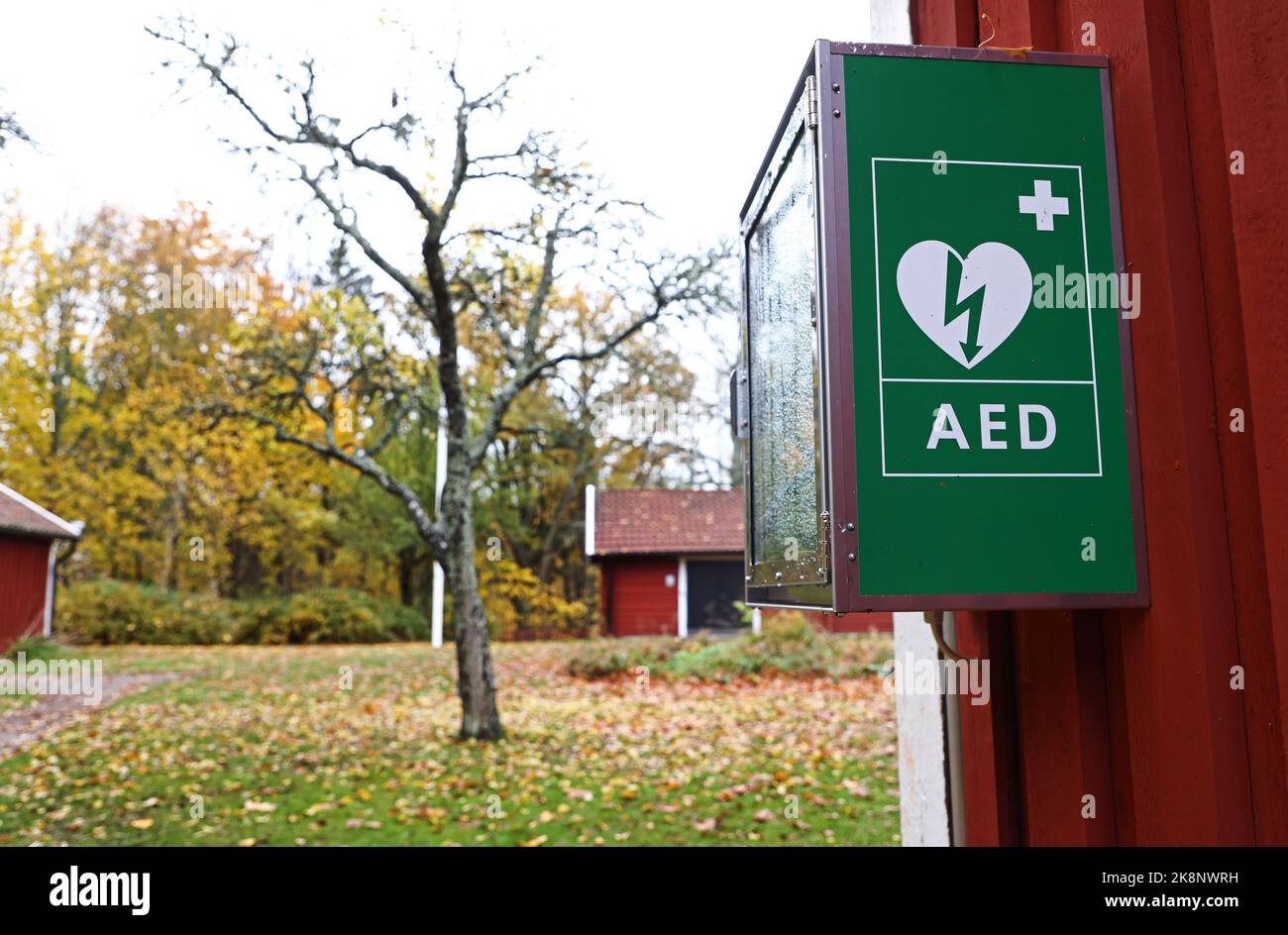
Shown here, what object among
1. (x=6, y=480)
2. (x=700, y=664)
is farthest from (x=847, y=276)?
(x=6, y=480)

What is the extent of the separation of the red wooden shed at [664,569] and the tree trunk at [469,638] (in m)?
14.8

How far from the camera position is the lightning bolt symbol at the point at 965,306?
183 cm

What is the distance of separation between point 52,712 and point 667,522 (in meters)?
16.4

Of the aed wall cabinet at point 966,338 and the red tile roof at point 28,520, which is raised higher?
the red tile roof at point 28,520

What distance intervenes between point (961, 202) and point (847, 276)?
31 centimetres

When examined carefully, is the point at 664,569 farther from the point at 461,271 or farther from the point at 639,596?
the point at 461,271

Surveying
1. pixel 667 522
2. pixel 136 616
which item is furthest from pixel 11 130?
pixel 667 522

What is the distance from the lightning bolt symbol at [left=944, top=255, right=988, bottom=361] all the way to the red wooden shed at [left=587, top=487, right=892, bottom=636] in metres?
23.3

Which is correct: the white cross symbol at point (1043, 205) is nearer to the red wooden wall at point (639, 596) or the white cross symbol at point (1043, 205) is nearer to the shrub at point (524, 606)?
the red wooden wall at point (639, 596)

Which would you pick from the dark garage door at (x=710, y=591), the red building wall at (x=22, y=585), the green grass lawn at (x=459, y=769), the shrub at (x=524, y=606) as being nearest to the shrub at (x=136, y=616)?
the red building wall at (x=22, y=585)

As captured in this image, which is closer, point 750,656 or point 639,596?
point 750,656

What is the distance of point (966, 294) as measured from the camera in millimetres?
1851
